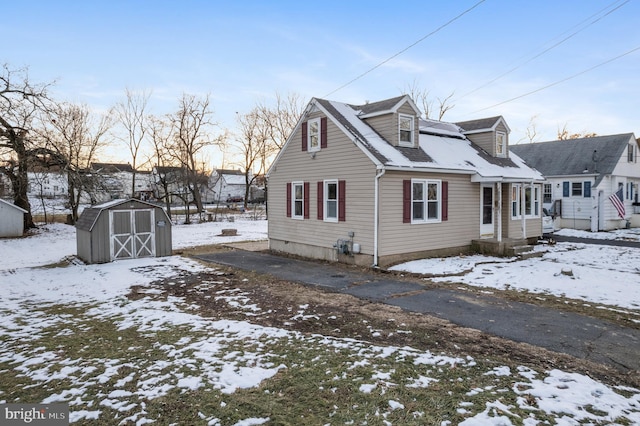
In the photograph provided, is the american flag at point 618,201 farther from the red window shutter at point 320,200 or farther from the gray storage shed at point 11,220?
the gray storage shed at point 11,220

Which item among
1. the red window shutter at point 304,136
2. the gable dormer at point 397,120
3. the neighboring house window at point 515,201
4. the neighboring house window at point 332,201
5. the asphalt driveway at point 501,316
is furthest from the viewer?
the neighboring house window at point 515,201

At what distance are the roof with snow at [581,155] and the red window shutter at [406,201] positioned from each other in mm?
17010

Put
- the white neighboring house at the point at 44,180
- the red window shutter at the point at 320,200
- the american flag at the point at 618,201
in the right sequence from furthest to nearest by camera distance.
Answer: the american flag at the point at 618,201
the red window shutter at the point at 320,200
the white neighboring house at the point at 44,180

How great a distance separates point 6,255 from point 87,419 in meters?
18.1

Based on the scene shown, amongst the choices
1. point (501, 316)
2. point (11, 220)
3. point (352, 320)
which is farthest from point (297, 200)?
point (11, 220)

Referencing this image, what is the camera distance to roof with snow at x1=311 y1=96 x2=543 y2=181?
1254cm

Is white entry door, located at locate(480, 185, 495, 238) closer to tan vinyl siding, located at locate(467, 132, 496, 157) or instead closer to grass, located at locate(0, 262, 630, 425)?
tan vinyl siding, located at locate(467, 132, 496, 157)

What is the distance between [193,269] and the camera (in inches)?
500

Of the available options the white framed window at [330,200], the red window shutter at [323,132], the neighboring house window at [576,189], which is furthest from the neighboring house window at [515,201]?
the neighboring house window at [576,189]

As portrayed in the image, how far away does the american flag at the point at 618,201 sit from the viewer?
22.6 meters

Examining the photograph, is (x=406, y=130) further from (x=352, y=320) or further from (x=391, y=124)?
(x=352, y=320)

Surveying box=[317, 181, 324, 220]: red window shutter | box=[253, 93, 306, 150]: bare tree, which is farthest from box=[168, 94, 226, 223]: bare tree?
box=[317, 181, 324, 220]: red window shutter

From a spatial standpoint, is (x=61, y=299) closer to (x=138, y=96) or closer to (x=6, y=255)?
(x=6, y=255)

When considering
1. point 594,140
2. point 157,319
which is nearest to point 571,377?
point 157,319
